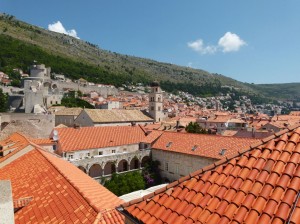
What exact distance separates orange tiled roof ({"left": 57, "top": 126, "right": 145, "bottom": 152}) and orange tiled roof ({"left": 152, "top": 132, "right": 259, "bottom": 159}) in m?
4.00

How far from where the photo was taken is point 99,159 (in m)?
31.9

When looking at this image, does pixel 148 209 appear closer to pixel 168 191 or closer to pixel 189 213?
pixel 168 191

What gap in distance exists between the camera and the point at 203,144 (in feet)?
103

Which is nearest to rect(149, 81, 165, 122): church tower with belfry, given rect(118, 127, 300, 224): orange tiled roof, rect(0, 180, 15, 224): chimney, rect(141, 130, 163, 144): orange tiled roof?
rect(141, 130, 163, 144): orange tiled roof

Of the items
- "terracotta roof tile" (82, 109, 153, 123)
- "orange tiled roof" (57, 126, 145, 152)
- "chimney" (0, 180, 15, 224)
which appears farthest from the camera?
"terracotta roof tile" (82, 109, 153, 123)

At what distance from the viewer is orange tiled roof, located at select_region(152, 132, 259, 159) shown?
28688 millimetres

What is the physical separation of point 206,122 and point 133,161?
41829 mm

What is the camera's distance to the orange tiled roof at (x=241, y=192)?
11.8 feet

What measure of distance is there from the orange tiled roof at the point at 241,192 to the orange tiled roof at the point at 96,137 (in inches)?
1087

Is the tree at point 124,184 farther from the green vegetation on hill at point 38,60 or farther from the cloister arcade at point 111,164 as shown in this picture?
the green vegetation on hill at point 38,60

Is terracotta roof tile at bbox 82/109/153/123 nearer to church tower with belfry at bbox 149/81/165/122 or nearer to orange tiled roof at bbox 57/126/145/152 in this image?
church tower with belfry at bbox 149/81/165/122

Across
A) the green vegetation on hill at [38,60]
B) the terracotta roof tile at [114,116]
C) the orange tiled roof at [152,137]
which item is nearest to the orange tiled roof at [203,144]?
the orange tiled roof at [152,137]

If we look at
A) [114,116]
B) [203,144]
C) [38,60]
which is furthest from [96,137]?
[38,60]

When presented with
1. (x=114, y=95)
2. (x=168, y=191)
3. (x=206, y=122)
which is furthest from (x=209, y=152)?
(x=114, y=95)
